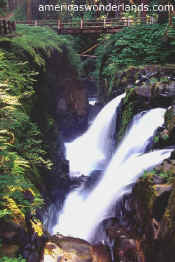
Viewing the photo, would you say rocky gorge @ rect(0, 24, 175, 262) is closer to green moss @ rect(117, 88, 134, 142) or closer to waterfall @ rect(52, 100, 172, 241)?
green moss @ rect(117, 88, 134, 142)

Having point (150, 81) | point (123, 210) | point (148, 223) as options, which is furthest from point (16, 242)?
point (150, 81)

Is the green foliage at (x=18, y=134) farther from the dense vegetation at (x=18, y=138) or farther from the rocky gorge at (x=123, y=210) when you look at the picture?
the rocky gorge at (x=123, y=210)

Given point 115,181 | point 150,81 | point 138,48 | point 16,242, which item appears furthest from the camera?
point 138,48

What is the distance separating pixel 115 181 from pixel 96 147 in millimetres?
4918

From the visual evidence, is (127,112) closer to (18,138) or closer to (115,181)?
(115,181)

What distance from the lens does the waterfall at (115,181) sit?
6262mm

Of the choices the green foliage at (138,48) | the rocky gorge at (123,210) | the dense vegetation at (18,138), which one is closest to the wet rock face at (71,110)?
the green foliage at (138,48)

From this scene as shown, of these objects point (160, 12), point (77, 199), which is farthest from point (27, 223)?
point (160, 12)

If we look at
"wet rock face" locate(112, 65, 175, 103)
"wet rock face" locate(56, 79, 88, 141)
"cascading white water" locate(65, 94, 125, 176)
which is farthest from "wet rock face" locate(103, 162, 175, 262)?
"wet rock face" locate(56, 79, 88, 141)

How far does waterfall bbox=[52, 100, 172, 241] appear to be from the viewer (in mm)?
6262

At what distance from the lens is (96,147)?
11.9 meters

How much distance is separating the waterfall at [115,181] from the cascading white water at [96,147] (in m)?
2.11

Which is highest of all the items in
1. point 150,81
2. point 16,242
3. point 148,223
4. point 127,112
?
point 150,81

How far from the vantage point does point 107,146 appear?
11391 mm
